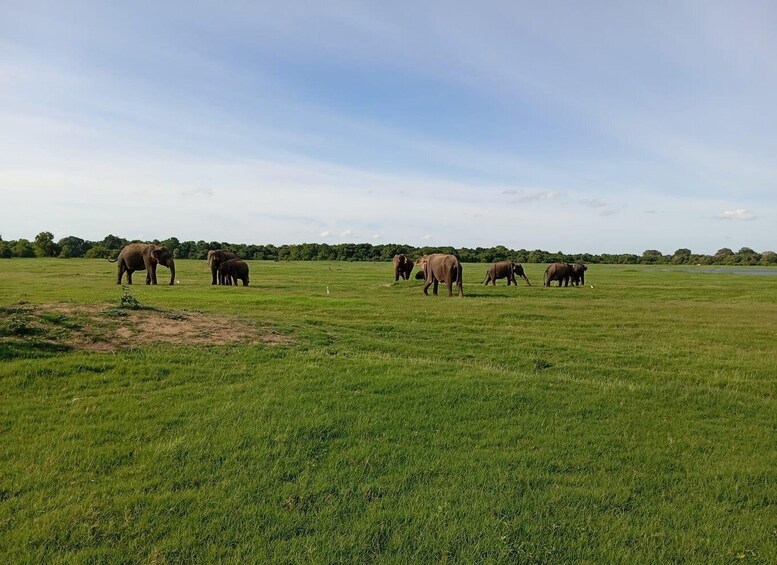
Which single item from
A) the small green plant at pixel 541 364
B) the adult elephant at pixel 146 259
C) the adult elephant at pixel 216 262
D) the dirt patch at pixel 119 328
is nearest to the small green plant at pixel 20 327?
the dirt patch at pixel 119 328

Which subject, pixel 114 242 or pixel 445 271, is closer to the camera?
pixel 445 271

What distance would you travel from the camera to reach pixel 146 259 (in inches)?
1259

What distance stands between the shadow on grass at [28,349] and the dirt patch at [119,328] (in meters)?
0.27

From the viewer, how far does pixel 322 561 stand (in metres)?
4.64

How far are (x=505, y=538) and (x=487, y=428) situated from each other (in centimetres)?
267

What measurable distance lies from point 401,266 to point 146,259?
18733mm

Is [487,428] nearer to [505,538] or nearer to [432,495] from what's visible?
[432,495]

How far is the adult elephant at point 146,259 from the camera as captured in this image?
3166 cm

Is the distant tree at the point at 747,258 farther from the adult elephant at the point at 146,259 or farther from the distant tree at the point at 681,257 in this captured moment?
the adult elephant at the point at 146,259

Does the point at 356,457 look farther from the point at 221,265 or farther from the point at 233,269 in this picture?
the point at 221,265

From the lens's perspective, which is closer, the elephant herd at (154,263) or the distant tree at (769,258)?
the elephant herd at (154,263)

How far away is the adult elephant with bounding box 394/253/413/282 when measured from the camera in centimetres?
4138

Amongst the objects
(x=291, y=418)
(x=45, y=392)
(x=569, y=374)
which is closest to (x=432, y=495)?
(x=291, y=418)

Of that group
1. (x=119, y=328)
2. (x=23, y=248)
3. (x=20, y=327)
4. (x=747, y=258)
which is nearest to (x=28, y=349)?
(x=20, y=327)
